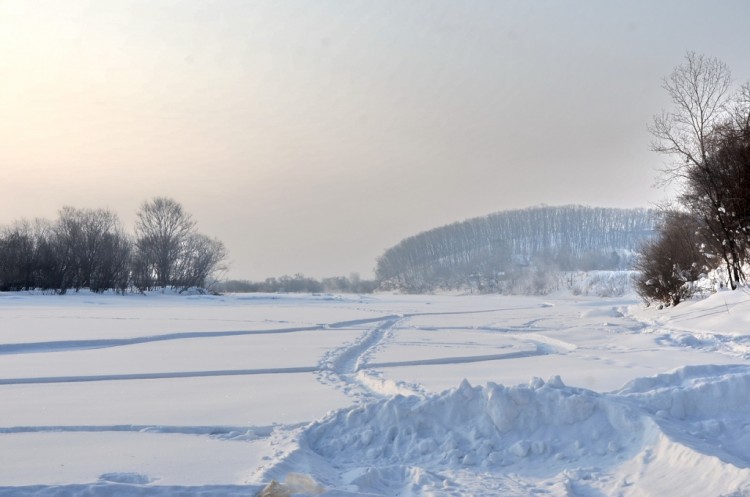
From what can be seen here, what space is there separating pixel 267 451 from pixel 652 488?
3.11 meters

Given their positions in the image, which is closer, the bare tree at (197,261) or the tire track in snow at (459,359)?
the tire track in snow at (459,359)

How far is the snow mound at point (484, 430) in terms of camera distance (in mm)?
5402

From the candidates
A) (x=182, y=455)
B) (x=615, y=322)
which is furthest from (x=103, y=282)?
(x=182, y=455)

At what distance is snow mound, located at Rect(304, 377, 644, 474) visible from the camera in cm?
540

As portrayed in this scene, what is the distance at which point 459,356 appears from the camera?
40.3 feet

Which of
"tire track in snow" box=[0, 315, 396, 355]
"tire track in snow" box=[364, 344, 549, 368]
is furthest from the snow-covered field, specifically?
"tire track in snow" box=[0, 315, 396, 355]

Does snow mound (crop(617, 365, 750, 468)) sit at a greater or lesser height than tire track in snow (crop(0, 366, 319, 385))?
greater

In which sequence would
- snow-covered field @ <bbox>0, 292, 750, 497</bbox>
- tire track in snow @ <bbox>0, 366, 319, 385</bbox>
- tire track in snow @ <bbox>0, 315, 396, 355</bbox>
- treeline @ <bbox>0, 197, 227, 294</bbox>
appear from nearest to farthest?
snow-covered field @ <bbox>0, 292, 750, 497</bbox>
tire track in snow @ <bbox>0, 366, 319, 385</bbox>
tire track in snow @ <bbox>0, 315, 396, 355</bbox>
treeline @ <bbox>0, 197, 227, 294</bbox>

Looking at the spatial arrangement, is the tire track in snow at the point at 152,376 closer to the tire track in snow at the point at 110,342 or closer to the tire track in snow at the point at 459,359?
the tire track in snow at the point at 459,359

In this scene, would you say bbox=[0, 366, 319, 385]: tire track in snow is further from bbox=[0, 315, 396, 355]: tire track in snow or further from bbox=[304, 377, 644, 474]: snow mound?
bbox=[304, 377, 644, 474]: snow mound

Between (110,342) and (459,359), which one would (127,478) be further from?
(110,342)

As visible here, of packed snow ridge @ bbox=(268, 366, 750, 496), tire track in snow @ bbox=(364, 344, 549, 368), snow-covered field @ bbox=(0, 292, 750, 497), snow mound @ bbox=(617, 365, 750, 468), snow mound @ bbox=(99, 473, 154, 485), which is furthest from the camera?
tire track in snow @ bbox=(364, 344, 549, 368)

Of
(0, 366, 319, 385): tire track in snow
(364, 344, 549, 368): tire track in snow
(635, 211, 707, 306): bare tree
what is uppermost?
(635, 211, 707, 306): bare tree

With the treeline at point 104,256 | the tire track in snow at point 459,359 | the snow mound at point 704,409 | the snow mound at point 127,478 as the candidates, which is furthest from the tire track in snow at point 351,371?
the treeline at point 104,256
